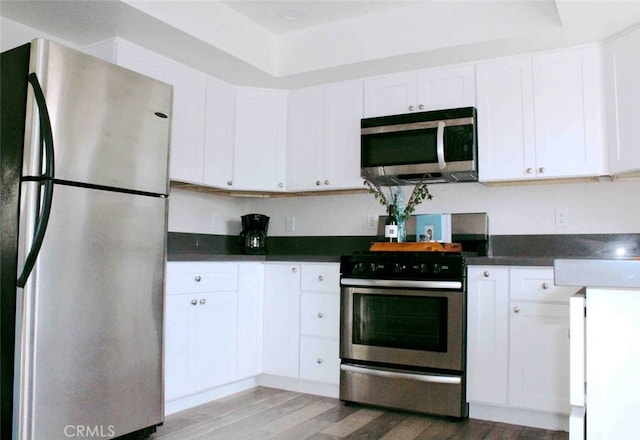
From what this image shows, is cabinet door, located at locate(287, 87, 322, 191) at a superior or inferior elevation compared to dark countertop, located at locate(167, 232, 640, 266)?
superior

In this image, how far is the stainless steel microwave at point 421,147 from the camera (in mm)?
3342

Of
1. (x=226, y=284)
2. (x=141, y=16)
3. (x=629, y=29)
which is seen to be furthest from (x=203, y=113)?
(x=629, y=29)

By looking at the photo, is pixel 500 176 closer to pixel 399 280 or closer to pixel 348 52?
pixel 399 280

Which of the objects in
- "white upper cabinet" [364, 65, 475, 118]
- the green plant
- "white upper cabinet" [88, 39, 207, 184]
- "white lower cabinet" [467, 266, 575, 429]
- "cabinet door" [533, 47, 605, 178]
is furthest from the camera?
the green plant

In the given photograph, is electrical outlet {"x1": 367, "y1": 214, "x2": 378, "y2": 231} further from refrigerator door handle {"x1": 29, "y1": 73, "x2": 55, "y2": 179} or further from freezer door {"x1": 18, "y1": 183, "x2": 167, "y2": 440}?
refrigerator door handle {"x1": 29, "y1": 73, "x2": 55, "y2": 179}

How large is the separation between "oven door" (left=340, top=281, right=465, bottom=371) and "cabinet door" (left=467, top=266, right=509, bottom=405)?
9 centimetres

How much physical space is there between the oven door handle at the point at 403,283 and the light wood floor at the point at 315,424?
0.72 metres

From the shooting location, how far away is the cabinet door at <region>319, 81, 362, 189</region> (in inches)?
149

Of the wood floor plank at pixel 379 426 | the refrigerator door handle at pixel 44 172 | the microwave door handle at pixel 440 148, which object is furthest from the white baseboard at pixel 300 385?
the refrigerator door handle at pixel 44 172

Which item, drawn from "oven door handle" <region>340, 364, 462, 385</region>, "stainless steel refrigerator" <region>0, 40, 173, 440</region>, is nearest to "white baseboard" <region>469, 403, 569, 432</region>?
"oven door handle" <region>340, 364, 462, 385</region>

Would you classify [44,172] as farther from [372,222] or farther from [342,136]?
[372,222]

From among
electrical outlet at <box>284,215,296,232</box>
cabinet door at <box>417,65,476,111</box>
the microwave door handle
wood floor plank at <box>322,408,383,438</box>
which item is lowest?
wood floor plank at <box>322,408,383,438</box>

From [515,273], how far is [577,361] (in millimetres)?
1693

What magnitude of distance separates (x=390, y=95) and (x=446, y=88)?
15.0 inches
